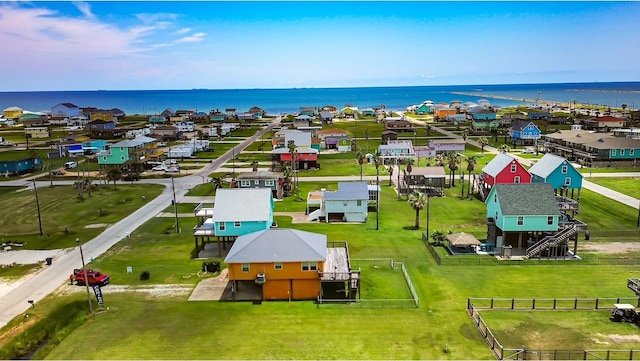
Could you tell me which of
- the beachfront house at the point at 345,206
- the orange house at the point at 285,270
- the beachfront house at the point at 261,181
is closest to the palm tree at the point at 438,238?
the beachfront house at the point at 345,206

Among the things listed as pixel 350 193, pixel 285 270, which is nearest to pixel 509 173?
pixel 350 193

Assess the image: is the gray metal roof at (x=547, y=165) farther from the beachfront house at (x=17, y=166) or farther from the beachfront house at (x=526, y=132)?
the beachfront house at (x=17, y=166)

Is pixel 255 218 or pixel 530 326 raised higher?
pixel 255 218

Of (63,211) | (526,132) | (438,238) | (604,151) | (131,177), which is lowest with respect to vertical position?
(438,238)

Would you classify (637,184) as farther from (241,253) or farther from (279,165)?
(241,253)

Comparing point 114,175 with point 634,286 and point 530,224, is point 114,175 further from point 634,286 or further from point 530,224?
point 634,286

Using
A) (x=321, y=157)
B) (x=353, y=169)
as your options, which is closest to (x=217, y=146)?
(x=321, y=157)
